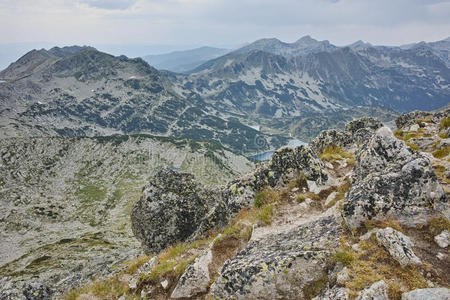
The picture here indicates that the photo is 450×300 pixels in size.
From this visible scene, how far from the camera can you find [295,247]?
11547 mm

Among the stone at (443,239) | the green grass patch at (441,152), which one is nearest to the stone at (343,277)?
the stone at (443,239)

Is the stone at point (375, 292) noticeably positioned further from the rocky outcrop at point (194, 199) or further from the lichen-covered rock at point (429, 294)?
the rocky outcrop at point (194, 199)

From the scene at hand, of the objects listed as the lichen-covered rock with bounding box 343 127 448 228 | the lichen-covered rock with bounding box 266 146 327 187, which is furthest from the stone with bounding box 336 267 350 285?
the lichen-covered rock with bounding box 266 146 327 187

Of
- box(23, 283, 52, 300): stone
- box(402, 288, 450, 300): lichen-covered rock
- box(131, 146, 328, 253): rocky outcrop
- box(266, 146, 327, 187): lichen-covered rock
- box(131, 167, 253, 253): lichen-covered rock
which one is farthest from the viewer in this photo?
box(131, 167, 253, 253): lichen-covered rock

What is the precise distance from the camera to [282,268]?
1032cm

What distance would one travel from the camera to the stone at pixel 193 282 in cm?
1282

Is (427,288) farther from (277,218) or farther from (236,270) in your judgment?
(277,218)

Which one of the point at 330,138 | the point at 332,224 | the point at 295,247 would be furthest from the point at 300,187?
the point at 330,138

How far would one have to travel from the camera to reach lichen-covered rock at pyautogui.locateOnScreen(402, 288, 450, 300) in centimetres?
699

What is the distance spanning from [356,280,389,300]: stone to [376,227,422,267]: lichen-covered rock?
1.54 meters

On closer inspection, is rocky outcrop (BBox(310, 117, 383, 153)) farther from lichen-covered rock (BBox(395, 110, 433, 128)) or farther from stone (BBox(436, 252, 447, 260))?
stone (BBox(436, 252, 447, 260))

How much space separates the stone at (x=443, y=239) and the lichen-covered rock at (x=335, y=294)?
4.33 metres

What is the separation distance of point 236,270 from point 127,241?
507 feet

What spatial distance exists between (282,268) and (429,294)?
4791 millimetres
